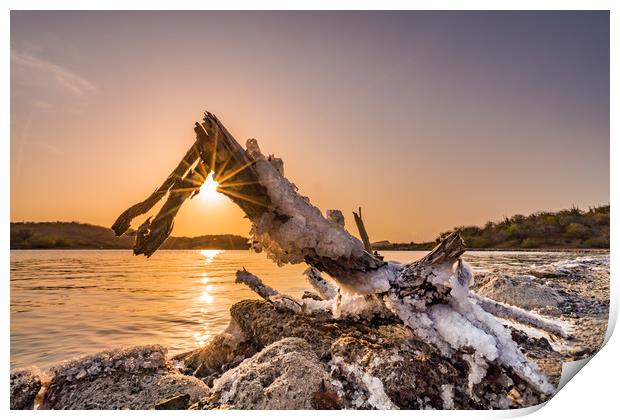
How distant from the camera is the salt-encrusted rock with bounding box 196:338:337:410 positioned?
290cm

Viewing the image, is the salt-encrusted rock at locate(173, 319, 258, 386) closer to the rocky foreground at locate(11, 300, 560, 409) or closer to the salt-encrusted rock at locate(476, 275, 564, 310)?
the rocky foreground at locate(11, 300, 560, 409)

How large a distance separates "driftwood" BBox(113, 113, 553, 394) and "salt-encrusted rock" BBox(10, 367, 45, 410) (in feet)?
3.81

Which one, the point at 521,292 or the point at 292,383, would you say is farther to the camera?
the point at 521,292

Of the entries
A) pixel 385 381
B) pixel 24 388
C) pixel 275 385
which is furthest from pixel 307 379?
pixel 24 388

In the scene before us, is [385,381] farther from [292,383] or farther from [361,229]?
[361,229]

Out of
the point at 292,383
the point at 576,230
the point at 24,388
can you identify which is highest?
the point at 576,230

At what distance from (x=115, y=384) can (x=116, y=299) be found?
67.8 inches

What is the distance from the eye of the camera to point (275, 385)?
2.94m

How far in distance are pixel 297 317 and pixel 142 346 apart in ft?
4.35

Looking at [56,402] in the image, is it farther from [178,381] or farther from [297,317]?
[297,317]

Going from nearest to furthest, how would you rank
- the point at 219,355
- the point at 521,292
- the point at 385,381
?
the point at 385,381 → the point at 219,355 → the point at 521,292

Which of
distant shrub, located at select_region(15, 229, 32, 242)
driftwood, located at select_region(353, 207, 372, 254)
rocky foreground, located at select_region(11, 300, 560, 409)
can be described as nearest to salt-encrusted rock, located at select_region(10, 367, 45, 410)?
rocky foreground, located at select_region(11, 300, 560, 409)

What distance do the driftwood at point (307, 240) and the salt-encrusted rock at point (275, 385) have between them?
728mm

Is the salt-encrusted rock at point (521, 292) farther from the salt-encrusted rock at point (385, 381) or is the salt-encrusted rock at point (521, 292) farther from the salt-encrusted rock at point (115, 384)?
the salt-encrusted rock at point (115, 384)
